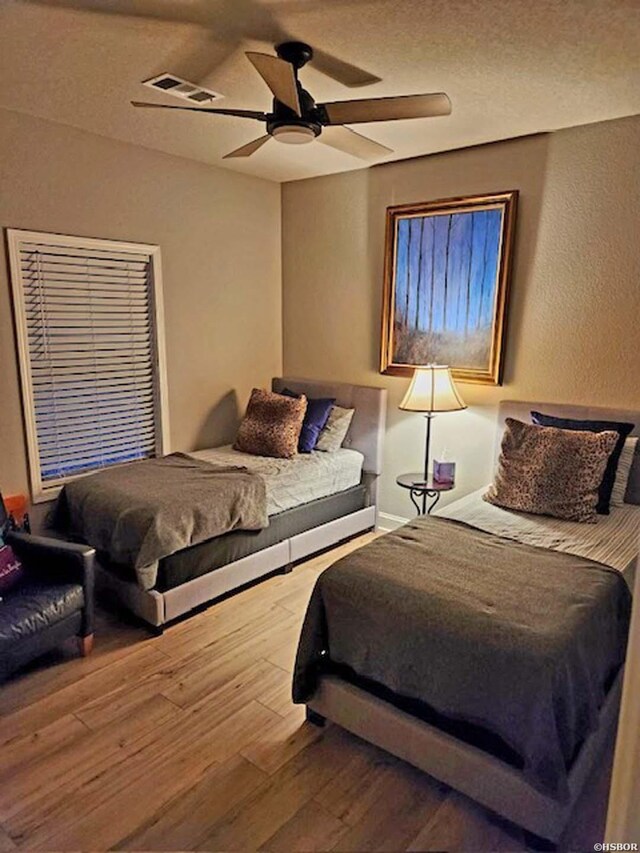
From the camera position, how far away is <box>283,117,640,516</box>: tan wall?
310cm

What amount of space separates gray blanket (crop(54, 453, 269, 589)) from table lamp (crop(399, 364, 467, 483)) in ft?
3.81

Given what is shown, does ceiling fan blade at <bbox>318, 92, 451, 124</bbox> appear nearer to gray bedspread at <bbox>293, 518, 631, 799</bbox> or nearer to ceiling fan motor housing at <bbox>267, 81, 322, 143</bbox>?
ceiling fan motor housing at <bbox>267, 81, 322, 143</bbox>

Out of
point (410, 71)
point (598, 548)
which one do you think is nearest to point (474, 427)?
point (598, 548)

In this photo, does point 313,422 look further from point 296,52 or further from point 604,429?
point 296,52

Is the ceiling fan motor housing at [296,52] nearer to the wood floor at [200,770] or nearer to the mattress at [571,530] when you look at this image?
the mattress at [571,530]

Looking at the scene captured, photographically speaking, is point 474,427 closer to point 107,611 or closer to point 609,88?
point 609,88

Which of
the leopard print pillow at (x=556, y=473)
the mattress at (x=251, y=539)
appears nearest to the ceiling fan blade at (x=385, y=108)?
the leopard print pillow at (x=556, y=473)

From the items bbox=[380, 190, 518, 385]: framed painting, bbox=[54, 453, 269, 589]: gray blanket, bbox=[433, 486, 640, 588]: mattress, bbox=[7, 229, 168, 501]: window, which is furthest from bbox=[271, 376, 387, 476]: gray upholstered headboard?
bbox=[7, 229, 168, 501]: window

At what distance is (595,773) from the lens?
6.24 feet

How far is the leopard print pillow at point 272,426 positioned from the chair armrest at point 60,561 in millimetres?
1543

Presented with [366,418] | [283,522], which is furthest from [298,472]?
[366,418]

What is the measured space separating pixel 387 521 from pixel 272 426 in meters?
1.24

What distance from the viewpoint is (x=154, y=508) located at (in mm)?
2844

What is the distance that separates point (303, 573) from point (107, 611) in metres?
1.23
